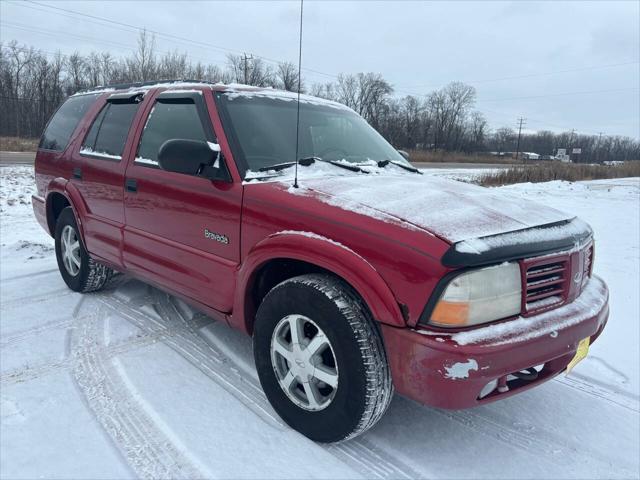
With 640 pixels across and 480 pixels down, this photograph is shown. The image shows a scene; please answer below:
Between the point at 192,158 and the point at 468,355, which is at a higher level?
the point at 192,158

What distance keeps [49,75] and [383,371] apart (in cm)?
5535

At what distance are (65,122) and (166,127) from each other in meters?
1.94

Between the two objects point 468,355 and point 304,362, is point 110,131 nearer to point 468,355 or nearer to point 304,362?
point 304,362

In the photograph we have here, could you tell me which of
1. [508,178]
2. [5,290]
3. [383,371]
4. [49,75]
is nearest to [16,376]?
[5,290]

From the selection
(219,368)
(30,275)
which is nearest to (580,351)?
(219,368)

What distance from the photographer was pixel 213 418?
2459mm

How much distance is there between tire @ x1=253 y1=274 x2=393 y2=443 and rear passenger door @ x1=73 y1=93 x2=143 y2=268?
1786 millimetres

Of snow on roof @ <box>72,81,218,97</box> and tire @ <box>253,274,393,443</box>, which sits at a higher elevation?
snow on roof @ <box>72,81,218,97</box>

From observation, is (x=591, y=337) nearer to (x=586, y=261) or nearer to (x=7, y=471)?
(x=586, y=261)

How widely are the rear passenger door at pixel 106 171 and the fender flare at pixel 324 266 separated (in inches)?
58.1

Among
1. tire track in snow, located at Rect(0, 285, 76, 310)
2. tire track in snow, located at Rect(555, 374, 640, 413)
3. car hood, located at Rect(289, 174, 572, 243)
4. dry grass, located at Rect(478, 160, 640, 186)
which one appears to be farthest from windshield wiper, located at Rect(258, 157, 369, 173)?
dry grass, located at Rect(478, 160, 640, 186)

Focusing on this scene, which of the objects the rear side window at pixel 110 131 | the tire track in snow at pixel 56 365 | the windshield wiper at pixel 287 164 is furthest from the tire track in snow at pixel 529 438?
the rear side window at pixel 110 131

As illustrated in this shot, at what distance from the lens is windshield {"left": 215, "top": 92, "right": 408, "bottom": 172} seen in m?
2.88

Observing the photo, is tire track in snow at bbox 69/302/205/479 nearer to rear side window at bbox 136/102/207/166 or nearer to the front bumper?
the front bumper
